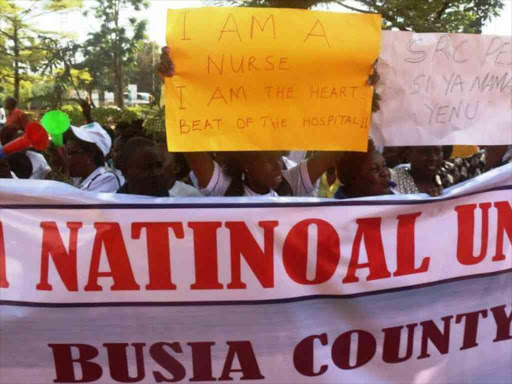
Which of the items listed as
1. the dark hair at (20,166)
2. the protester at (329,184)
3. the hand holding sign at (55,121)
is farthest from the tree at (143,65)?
the hand holding sign at (55,121)

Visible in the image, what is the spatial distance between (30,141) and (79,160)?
99 cm

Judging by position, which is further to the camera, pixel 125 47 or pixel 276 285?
pixel 125 47

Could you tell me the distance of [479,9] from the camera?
10.4m

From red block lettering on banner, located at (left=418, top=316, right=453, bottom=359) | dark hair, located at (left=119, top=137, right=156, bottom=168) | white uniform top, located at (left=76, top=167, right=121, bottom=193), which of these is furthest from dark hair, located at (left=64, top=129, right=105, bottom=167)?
red block lettering on banner, located at (left=418, top=316, right=453, bottom=359)

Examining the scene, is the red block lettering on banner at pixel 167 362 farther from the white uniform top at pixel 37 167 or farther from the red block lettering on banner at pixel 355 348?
the white uniform top at pixel 37 167

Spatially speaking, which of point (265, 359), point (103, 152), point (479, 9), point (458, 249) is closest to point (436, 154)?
point (458, 249)

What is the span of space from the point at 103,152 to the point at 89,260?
4.84 feet

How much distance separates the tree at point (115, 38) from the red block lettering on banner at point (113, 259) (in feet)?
75.0

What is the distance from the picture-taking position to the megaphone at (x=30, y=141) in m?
2.16

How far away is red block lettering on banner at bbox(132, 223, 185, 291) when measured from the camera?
1942 mm

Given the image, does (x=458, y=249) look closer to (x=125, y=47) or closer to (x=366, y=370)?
(x=366, y=370)

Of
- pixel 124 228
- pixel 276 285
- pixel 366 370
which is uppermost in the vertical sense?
pixel 124 228

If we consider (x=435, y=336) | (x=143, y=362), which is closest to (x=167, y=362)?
(x=143, y=362)

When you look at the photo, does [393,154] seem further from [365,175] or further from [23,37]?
[23,37]
